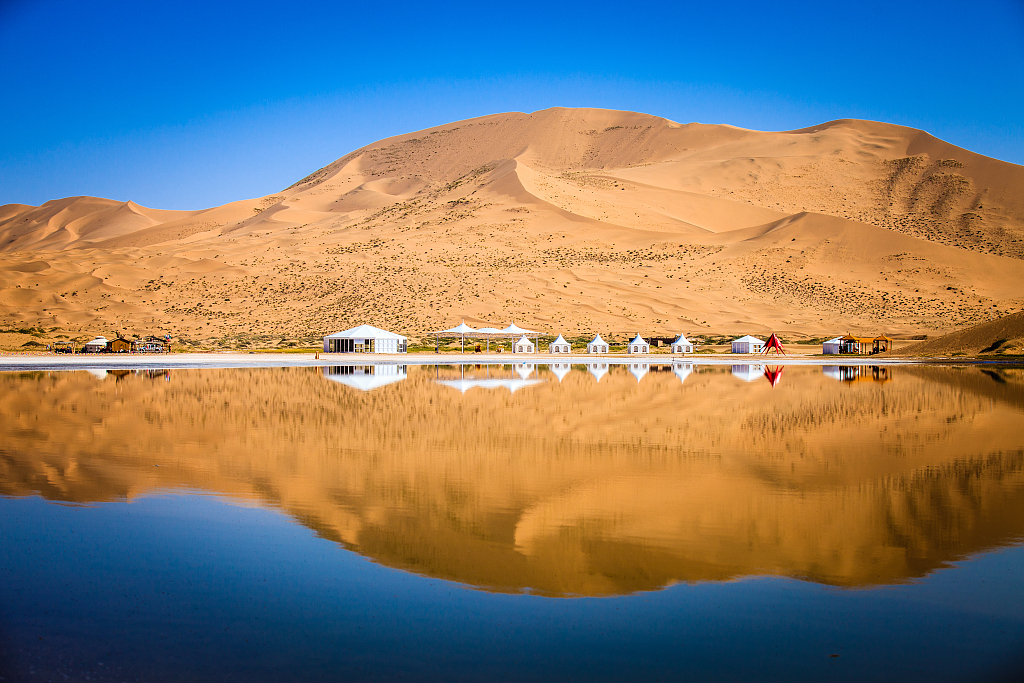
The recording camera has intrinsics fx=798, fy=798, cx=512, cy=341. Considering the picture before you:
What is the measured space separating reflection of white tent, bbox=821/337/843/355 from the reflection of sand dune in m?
44.2

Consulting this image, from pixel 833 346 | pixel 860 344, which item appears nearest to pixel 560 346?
pixel 833 346

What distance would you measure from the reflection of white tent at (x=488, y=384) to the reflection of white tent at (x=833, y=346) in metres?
40.8

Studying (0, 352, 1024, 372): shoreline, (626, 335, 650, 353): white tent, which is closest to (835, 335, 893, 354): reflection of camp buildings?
(0, 352, 1024, 372): shoreline

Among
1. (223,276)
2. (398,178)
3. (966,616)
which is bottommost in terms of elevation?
(966,616)

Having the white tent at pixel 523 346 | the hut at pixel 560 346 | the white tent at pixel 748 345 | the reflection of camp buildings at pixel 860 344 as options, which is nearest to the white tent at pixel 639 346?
the hut at pixel 560 346

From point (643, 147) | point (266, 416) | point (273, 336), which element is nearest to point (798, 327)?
point (273, 336)

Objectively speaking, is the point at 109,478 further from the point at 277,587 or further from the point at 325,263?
the point at 325,263

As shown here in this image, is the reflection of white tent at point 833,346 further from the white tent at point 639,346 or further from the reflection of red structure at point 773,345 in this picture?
the white tent at point 639,346

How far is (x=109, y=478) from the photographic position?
392 inches

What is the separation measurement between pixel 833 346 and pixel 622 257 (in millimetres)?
30515

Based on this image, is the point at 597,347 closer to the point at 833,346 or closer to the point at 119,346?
the point at 833,346

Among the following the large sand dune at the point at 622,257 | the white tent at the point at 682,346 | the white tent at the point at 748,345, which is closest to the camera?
the white tent at the point at 682,346

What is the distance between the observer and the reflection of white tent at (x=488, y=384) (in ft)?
88.5

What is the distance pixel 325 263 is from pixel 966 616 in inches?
3439
